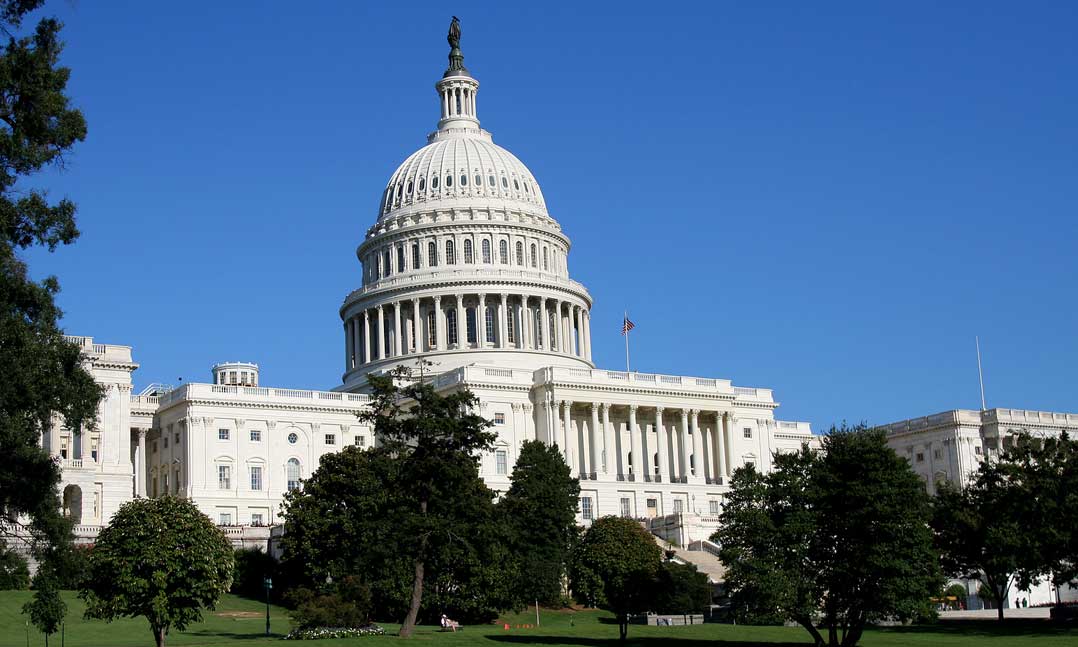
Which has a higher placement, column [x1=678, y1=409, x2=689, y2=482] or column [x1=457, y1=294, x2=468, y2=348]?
column [x1=457, y1=294, x2=468, y2=348]

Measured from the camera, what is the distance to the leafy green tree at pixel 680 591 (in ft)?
274

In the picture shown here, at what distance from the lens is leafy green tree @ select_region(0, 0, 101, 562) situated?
41438 mm

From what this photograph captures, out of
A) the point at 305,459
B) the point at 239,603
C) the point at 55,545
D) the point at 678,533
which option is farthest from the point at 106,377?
the point at 55,545

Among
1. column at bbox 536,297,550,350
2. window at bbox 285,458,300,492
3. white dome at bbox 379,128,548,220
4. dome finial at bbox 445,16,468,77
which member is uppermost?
dome finial at bbox 445,16,468,77

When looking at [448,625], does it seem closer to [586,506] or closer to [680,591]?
[680,591]

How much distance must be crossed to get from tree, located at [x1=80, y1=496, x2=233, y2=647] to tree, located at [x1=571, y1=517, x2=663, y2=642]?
26.6 meters

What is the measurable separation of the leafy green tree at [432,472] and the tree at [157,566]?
9.93 m

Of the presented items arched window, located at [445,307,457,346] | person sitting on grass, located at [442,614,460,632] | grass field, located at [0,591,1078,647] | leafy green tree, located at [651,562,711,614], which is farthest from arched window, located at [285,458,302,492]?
person sitting on grass, located at [442,614,460,632]

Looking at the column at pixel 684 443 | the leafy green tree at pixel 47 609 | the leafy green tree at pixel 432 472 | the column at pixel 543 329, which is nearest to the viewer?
the leafy green tree at pixel 47 609

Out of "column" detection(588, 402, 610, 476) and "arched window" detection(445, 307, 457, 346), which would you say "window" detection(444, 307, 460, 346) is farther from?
"column" detection(588, 402, 610, 476)

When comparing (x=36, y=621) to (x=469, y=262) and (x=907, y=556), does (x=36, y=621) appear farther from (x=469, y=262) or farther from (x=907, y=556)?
(x=469, y=262)

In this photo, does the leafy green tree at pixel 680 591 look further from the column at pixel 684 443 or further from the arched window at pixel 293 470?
the arched window at pixel 293 470

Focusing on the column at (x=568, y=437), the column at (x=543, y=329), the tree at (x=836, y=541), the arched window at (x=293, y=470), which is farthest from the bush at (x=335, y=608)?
the column at (x=543, y=329)

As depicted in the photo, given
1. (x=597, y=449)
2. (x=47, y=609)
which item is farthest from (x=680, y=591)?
(x=597, y=449)
